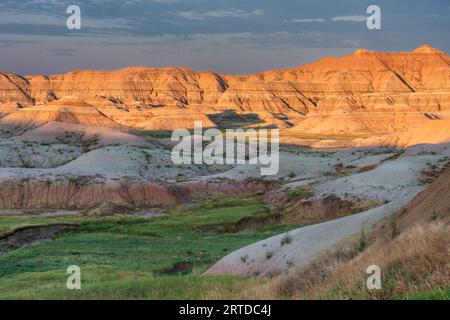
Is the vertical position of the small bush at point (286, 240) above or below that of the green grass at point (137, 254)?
above

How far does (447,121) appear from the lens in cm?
11906

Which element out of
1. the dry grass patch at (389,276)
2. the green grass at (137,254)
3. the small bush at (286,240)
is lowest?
the green grass at (137,254)

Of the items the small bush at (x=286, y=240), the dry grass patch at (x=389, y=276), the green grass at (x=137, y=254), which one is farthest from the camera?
the small bush at (x=286, y=240)

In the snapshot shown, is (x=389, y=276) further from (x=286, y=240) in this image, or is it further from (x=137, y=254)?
(x=137, y=254)

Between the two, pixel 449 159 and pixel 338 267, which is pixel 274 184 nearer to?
pixel 449 159

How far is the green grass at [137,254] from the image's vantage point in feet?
52.1

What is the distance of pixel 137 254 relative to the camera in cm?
3725

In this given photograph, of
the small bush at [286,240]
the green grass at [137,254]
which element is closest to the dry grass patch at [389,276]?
the green grass at [137,254]

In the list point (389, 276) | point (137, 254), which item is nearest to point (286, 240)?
point (137, 254)

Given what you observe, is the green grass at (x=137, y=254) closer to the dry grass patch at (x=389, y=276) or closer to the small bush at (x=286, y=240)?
the dry grass patch at (x=389, y=276)

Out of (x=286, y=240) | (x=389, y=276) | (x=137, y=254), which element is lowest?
(x=137, y=254)

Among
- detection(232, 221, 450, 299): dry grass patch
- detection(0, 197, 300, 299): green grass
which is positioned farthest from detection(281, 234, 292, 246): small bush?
detection(232, 221, 450, 299): dry grass patch

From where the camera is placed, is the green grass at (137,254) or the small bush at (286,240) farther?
the small bush at (286,240)

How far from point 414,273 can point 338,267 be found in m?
2.94
